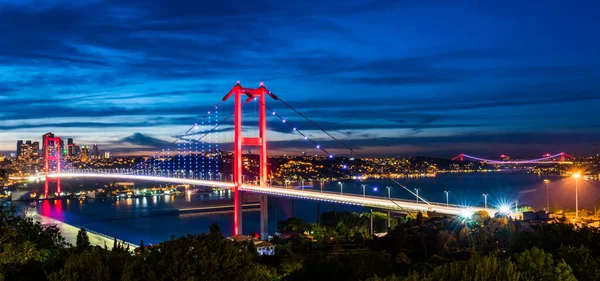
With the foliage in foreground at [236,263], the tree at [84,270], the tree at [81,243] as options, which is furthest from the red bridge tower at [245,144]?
the tree at [84,270]

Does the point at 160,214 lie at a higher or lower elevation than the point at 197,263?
lower

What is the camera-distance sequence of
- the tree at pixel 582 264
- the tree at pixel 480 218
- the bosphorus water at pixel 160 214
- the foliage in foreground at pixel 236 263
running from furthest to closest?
the bosphorus water at pixel 160 214, the tree at pixel 480 218, the tree at pixel 582 264, the foliage in foreground at pixel 236 263

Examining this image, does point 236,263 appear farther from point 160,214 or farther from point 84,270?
point 160,214

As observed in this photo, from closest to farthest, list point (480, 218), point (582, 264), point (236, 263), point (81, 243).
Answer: point (236, 263) < point (582, 264) < point (81, 243) < point (480, 218)

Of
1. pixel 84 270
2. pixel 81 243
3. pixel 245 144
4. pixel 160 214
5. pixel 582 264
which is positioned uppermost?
pixel 245 144

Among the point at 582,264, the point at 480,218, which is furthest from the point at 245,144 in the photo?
the point at 582,264

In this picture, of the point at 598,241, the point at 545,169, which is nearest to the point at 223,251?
the point at 598,241

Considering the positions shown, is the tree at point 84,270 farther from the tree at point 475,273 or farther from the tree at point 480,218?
the tree at point 480,218

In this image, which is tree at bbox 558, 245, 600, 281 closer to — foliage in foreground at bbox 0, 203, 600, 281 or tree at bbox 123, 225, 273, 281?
foliage in foreground at bbox 0, 203, 600, 281

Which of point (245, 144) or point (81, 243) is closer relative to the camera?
point (81, 243)

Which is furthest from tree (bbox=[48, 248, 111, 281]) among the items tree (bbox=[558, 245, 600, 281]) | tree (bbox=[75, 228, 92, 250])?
tree (bbox=[558, 245, 600, 281])

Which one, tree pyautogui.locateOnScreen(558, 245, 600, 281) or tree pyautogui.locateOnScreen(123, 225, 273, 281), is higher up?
tree pyautogui.locateOnScreen(123, 225, 273, 281)

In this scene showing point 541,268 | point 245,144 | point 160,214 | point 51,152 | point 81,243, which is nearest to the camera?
point 541,268
